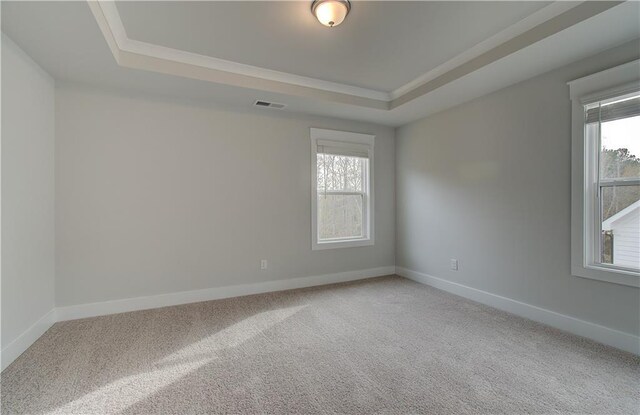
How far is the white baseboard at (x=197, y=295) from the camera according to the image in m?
3.02

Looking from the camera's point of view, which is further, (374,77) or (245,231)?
(245,231)

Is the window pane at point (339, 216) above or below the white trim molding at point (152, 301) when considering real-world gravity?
above

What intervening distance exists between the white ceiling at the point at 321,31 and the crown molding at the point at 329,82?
8 cm

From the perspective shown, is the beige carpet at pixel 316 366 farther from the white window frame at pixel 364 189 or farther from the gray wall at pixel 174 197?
the white window frame at pixel 364 189

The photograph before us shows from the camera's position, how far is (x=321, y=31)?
8.07ft

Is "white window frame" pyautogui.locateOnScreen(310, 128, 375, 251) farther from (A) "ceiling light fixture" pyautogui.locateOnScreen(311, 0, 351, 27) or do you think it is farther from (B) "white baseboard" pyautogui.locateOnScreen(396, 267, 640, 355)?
(A) "ceiling light fixture" pyautogui.locateOnScreen(311, 0, 351, 27)

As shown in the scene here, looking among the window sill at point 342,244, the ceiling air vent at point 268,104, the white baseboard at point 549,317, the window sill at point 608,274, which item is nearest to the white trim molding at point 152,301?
the window sill at point 342,244

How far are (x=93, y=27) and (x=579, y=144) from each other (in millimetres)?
4014

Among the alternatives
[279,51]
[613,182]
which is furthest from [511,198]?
[279,51]

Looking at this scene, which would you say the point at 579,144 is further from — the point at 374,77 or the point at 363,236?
the point at 363,236

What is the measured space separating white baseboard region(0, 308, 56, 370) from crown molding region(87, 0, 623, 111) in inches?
94.5

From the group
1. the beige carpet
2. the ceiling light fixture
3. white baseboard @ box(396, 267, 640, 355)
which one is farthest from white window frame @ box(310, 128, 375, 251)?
the ceiling light fixture

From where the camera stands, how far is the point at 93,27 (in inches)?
82.7

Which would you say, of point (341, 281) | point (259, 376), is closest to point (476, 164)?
point (341, 281)
